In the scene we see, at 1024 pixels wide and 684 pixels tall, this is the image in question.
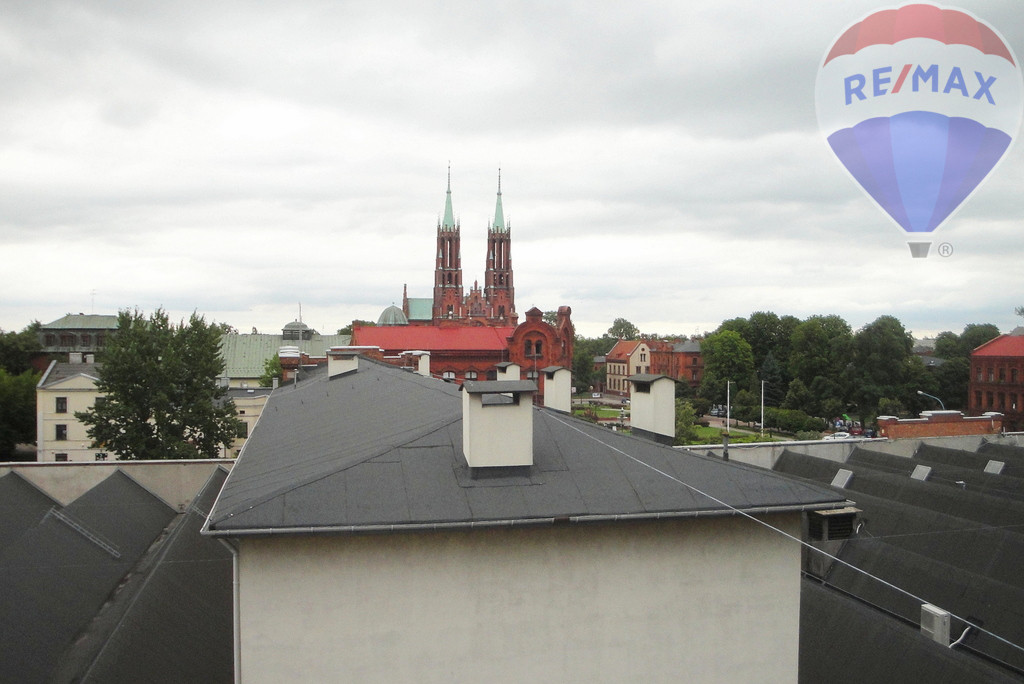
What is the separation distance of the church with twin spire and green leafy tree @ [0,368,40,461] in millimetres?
53529

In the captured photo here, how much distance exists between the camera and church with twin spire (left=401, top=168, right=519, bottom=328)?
91.7m

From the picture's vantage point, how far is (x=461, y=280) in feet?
323

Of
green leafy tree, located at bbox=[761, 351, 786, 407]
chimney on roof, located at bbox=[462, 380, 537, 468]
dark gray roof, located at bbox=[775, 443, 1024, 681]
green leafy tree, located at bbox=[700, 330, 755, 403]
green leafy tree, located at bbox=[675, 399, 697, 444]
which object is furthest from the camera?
green leafy tree, located at bbox=[700, 330, 755, 403]

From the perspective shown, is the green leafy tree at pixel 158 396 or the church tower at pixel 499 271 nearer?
the green leafy tree at pixel 158 396

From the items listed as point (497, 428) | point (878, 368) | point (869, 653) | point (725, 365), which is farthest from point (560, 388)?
point (725, 365)

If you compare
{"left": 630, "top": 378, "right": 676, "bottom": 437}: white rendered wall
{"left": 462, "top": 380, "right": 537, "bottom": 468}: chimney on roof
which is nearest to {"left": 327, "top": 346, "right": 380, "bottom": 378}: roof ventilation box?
{"left": 630, "top": 378, "right": 676, "bottom": 437}: white rendered wall

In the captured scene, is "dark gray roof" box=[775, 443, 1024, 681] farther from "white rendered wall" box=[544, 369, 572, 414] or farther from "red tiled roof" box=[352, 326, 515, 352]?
"red tiled roof" box=[352, 326, 515, 352]

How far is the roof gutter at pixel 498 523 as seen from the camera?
195 inches

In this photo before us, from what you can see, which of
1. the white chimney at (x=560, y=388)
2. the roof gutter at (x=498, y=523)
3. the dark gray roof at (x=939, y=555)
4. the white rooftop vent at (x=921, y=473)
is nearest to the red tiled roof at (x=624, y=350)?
the white rooftop vent at (x=921, y=473)

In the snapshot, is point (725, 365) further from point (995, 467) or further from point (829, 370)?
point (995, 467)

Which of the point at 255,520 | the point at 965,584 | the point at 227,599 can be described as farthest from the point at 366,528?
the point at 965,584

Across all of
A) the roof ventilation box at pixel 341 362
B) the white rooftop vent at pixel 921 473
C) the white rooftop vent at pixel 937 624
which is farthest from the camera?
the roof ventilation box at pixel 341 362

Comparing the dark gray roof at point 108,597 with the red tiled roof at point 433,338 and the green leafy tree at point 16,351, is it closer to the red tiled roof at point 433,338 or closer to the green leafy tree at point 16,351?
the red tiled roof at point 433,338

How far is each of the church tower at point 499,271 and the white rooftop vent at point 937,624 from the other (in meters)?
82.8
